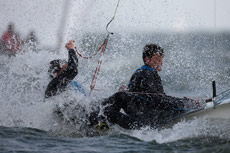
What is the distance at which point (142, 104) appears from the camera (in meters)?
5.14

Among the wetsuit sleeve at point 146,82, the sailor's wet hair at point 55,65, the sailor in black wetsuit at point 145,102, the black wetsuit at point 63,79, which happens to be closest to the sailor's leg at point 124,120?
the sailor in black wetsuit at point 145,102

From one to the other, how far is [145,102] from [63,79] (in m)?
1.07

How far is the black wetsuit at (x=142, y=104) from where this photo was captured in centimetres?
507

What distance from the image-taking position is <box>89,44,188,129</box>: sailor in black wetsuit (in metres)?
5.07

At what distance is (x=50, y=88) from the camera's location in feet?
16.8

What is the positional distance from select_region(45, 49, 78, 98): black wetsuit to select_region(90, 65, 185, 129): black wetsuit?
1.79 ft

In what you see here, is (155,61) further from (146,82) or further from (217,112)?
(217,112)

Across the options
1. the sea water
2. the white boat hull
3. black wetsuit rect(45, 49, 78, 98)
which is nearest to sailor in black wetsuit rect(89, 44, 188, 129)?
the sea water

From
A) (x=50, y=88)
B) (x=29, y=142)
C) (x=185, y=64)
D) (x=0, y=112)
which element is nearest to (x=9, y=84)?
(x=0, y=112)

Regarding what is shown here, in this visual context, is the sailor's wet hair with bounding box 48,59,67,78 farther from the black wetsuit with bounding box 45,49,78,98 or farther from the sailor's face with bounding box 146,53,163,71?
the sailor's face with bounding box 146,53,163,71

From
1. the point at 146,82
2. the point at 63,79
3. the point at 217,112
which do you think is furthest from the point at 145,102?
the point at 63,79

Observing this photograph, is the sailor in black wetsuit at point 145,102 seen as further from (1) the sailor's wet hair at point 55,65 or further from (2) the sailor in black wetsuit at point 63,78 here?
(1) the sailor's wet hair at point 55,65

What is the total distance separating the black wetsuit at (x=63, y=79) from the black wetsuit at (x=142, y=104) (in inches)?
21.5

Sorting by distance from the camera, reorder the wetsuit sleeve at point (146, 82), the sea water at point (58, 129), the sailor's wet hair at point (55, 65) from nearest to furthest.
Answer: the sea water at point (58, 129) → the wetsuit sleeve at point (146, 82) → the sailor's wet hair at point (55, 65)
